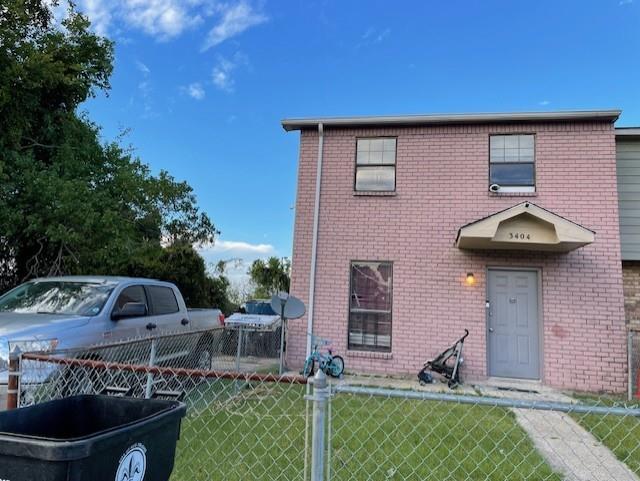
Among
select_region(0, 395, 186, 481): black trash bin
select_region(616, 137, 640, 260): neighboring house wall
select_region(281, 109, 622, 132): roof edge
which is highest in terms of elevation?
select_region(281, 109, 622, 132): roof edge

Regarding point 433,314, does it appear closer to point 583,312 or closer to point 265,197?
point 583,312

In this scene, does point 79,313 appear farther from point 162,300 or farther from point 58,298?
point 162,300

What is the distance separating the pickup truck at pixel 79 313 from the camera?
16.1ft

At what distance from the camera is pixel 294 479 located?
3.69 metres

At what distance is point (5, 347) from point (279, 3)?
11.3m

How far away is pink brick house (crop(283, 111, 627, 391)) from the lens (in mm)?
8648

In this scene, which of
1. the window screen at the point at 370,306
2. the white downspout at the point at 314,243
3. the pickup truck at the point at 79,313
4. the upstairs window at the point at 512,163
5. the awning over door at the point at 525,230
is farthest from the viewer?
the white downspout at the point at 314,243

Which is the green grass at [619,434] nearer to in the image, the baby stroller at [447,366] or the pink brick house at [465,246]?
the baby stroller at [447,366]

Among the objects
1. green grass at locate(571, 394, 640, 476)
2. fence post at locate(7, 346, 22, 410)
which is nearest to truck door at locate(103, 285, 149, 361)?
fence post at locate(7, 346, 22, 410)

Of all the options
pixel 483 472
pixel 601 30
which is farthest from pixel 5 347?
pixel 601 30

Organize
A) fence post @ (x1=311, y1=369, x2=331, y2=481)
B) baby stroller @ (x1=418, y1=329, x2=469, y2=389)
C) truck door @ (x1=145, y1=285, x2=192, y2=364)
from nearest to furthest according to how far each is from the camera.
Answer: fence post @ (x1=311, y1=369, x2=331, y2=481) < truck door @ (x1=145, y1=285, x2=192, y2=364) < baby stroller @ (x1=418, y1=329, x2=469, y2=389)

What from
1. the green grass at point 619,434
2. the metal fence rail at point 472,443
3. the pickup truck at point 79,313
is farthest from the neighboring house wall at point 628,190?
the pickup truck at point 79,313

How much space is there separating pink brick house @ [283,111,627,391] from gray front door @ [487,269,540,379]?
2 centimetres

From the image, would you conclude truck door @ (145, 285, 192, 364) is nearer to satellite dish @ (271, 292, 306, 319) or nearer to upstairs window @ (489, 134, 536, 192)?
satellite dish @ (271, 292, 306, 319)
